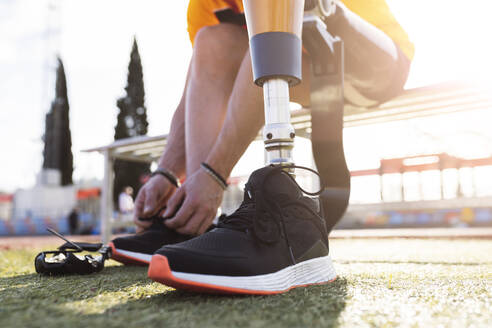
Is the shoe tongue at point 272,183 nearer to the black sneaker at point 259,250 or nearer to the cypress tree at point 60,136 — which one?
the black sneaker at point 259,250

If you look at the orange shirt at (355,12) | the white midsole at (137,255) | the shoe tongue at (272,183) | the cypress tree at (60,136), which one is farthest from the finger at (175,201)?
the cypress tree at (60,136)

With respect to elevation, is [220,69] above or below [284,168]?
above

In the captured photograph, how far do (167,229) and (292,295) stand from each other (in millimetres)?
515

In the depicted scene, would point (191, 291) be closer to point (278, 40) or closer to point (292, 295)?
point (292, 295)

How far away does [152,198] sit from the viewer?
1.13 metres

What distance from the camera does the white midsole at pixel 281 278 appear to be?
0.57 m

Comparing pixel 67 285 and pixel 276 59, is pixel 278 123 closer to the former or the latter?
pixel 276 59

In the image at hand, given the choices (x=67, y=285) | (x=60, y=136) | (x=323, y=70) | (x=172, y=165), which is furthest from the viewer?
(x=60, y=136)

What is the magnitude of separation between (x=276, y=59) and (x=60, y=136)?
24.1 meters

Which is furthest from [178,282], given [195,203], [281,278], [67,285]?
[195,203]

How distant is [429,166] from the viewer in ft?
32.4

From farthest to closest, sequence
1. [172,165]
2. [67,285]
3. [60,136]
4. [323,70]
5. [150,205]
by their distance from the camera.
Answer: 1. [60,136]
2. [172,165]
3. [150,205]
4. [323,70]
5. [67,285]

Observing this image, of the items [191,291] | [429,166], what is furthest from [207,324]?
[429,166]

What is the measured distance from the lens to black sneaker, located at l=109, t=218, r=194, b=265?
3.32 feet
